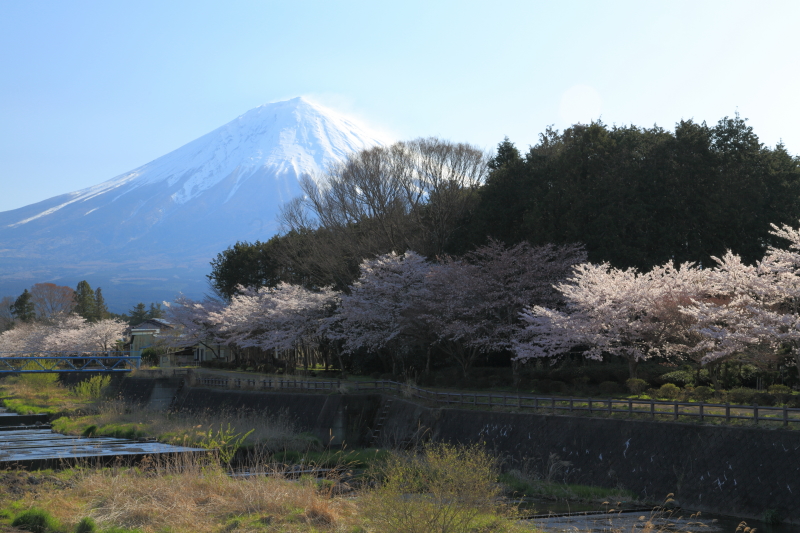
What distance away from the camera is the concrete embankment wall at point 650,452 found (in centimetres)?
1752

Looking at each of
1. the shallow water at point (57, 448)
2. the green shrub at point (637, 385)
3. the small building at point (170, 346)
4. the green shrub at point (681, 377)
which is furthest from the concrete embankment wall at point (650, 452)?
the small building at point (170, 346)

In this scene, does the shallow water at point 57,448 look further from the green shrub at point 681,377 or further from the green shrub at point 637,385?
the green shrub at point 681,377

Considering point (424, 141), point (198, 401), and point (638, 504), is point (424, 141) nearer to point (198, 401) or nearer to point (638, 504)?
point (198, 401)

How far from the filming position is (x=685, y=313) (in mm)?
27766

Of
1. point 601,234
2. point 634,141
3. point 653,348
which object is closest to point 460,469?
point 653,348

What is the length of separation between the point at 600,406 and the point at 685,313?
5821 millimetres

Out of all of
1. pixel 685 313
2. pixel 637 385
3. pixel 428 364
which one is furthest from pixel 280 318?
pixel 685 313

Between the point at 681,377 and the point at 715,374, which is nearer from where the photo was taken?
the point at 715,374

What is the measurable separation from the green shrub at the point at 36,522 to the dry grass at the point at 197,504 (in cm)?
24

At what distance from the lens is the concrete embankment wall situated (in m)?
17.5

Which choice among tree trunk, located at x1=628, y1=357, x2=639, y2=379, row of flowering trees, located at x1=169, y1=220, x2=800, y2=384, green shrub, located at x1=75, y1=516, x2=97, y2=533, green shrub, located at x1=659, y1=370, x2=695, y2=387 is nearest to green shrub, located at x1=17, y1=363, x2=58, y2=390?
row of flowering trees, located at x1=169, y1=220, x2=800, y2=384

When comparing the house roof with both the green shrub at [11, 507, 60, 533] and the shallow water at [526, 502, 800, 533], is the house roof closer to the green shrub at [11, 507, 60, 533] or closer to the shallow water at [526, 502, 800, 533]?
the shallow water at [526, 502, 800, 533]

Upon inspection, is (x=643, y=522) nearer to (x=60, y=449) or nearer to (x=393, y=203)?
(x=60, y=449)

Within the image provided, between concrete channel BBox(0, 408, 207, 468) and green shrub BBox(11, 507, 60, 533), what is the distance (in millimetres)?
9253
